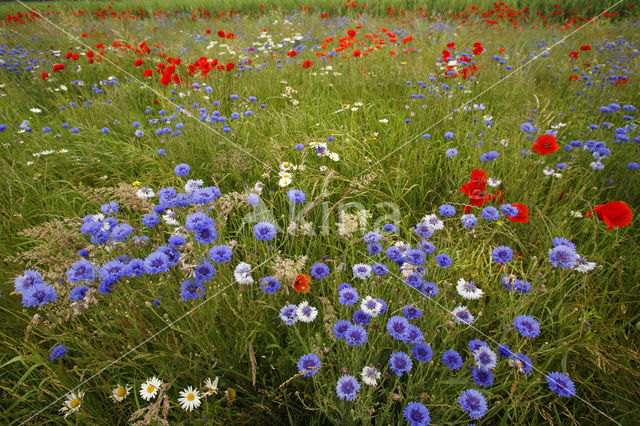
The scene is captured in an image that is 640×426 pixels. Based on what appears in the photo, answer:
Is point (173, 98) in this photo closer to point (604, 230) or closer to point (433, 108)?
point (433, 108)

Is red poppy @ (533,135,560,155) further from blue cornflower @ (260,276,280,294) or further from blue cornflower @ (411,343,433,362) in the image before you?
blue cornflower @ (260,276,280,294)

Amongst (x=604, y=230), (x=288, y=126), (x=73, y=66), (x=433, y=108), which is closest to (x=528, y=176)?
(x=604, y=230)

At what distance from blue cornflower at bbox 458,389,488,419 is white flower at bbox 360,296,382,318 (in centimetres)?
36

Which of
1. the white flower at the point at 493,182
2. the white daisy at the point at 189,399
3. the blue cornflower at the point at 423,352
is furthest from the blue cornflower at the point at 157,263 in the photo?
the white flower at the point at 493,182

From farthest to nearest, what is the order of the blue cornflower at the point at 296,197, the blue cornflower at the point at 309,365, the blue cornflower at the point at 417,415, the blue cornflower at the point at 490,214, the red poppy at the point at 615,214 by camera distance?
the blue cornflower at the point at 296,197 < the blue cornflower at the point at 490,214 < the red poppy at the point at 615,214 < the blue cornflower at the point at 309,365 < the blue cornflower at the point at 417,415

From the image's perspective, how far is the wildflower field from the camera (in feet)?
3.73

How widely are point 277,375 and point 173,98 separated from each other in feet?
10.2

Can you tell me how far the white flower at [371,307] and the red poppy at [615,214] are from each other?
110cm

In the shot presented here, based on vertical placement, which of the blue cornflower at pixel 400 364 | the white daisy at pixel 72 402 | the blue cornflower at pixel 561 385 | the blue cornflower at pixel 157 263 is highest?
the blue cornflower at pixel 157 263

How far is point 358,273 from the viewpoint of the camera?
1.23m

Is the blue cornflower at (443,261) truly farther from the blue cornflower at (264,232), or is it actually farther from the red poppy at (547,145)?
the red poppy at (547,145)

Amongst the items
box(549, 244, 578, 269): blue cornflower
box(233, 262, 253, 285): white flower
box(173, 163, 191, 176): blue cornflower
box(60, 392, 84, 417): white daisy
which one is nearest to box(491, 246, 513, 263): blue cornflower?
box(549, 244, 578, 269): blue cornflower

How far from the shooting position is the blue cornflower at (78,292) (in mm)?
1215

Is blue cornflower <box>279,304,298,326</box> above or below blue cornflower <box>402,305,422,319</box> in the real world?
below
